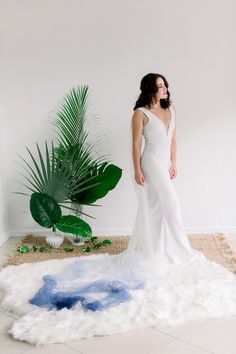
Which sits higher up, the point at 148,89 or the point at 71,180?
the point at 148,89

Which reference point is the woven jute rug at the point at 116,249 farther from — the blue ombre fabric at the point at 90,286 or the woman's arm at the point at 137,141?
the woman's arm at the point at 137,141

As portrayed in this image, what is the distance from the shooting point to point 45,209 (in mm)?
4281

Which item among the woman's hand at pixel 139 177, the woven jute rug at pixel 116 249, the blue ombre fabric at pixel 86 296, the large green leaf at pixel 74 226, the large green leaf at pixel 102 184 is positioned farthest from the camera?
the large green leaf at pixel 102 184

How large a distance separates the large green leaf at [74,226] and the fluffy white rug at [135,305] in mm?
617

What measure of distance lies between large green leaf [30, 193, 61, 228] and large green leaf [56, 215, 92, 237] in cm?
6

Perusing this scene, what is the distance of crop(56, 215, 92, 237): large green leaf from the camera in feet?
13.7

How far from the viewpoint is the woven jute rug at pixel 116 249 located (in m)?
3.90

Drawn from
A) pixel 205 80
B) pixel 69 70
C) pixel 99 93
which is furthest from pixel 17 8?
pixel 205 80

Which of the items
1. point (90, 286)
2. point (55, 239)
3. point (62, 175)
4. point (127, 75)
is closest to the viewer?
point (90, 286)

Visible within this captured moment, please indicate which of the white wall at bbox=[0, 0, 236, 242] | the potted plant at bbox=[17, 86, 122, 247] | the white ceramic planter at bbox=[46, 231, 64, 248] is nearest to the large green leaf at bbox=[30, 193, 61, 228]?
the potted plant at bbox=[17, 86, 122, 247]

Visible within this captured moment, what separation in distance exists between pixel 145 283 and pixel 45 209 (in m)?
1.41

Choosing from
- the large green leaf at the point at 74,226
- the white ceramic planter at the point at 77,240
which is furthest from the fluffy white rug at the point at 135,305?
the white ceramic planter at the point at 77,240

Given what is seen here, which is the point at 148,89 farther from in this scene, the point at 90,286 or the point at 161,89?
the point at 90,286

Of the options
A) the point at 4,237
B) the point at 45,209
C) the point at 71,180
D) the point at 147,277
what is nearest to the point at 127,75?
the point at 71,180
